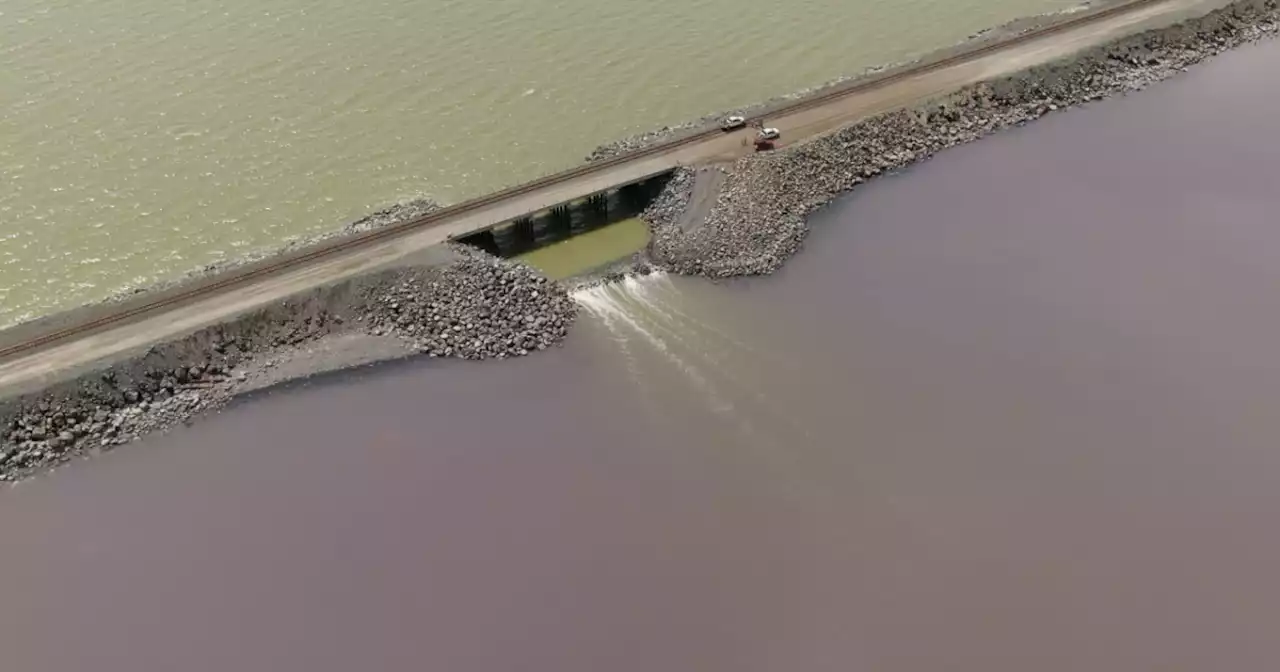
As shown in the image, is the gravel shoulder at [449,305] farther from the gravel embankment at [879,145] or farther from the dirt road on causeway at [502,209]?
the dirt road on causeway at [502,209]

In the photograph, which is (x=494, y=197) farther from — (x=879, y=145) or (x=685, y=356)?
(x=879, y=145)

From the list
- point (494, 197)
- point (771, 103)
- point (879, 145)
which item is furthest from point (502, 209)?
point (879, 145)

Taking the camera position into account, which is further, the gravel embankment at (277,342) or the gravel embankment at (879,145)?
the gravel embankment at (879,145)

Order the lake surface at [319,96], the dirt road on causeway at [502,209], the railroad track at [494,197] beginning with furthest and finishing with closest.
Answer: the lake surface at [319,96]
the railroad track at [494,197]
the dirt road on causeway at [502,209]

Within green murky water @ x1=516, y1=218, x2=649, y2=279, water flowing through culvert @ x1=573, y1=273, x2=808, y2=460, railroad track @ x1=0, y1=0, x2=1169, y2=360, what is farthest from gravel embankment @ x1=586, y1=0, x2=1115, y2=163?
water flowing through culvert @ x1=573, y1=273, x2=808, y2=460

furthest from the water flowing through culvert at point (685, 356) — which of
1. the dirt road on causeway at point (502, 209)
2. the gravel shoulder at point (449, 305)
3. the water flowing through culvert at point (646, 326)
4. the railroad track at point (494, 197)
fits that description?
the railroad track at point (494, 197)

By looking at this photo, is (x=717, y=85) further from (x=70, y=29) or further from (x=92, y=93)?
(x=70, y=29)
